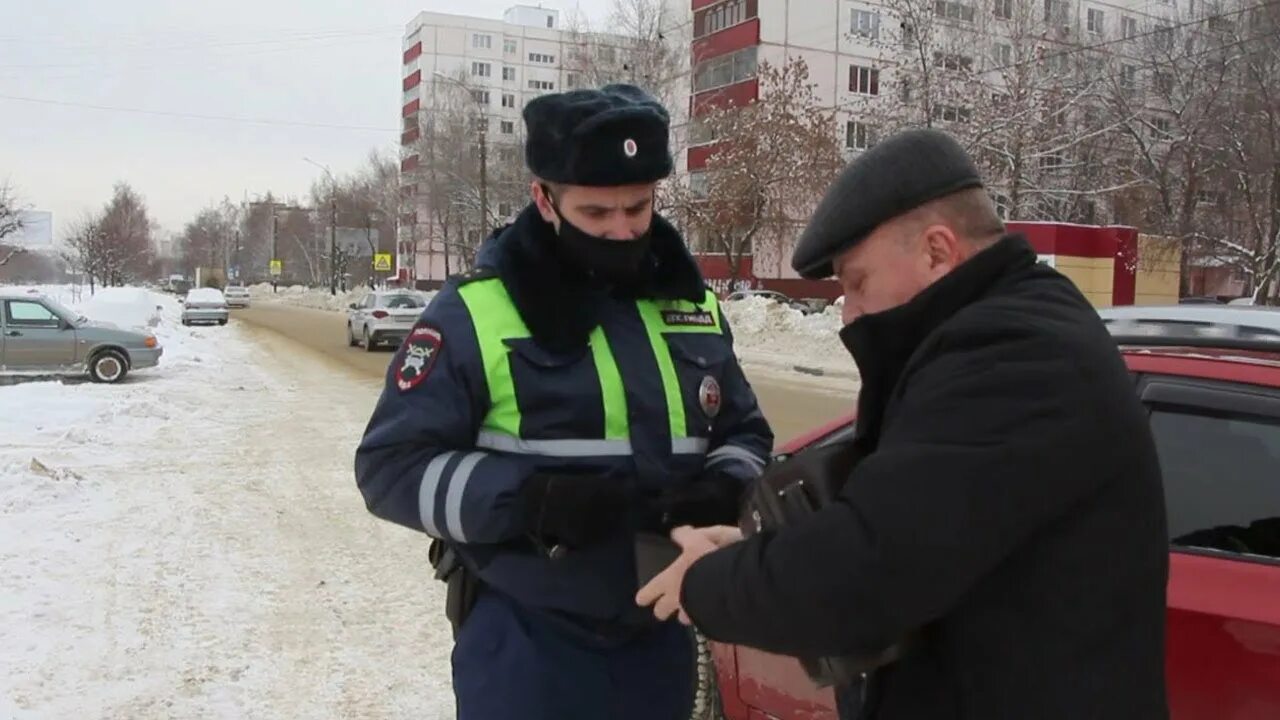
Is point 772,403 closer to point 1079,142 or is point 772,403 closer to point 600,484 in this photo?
point 600,484

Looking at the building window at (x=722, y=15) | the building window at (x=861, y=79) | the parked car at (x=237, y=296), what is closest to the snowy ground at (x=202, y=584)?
the building window at (x=722, y=15)

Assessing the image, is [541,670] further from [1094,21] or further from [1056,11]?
[1094,21]

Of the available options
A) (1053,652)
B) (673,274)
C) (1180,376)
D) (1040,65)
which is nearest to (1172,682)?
(1180,376)

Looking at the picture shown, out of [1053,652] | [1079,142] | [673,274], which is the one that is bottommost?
[1053,652]

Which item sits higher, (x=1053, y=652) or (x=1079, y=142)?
(x=1079, y=142)

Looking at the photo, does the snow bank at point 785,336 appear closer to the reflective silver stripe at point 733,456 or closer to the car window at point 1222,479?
the car window at point 1222,479

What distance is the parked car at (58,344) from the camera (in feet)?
49.5

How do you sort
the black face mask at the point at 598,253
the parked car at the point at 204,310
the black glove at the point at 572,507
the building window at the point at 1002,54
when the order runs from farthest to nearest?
the parked car at the point at 204,310
the building window at the point at 1002,54
the black face mask at the point at 598,253
the black glove at the point at 572,507

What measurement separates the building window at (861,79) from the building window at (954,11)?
17.0 metres

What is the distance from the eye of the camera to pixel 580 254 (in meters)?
1.93

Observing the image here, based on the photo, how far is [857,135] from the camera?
3170 cm

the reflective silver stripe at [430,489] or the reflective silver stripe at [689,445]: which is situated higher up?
the reflective silver stripe at [689,445]

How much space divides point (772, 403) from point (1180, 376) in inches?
449

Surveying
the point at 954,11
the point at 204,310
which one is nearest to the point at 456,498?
the point at 954,11
